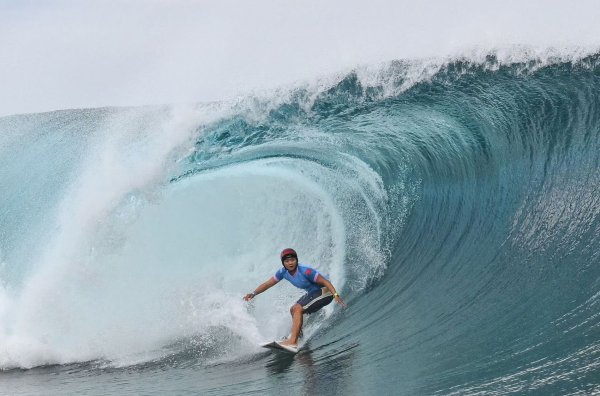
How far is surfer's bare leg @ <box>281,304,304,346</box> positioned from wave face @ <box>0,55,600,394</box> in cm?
21

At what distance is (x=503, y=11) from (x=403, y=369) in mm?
10762

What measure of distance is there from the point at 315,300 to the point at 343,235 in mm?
2558

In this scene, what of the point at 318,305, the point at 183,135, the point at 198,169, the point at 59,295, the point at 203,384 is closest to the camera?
the point at 203,384

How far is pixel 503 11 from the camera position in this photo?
1588 centimetres

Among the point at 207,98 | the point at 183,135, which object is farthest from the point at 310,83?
the point at 183,135

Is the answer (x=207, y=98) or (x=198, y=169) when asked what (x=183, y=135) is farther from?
(x=207, y=98)

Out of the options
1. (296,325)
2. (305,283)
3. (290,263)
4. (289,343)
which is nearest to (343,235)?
(305,283)

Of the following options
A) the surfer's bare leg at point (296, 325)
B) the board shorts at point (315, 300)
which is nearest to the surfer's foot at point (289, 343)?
the surfer's bare leg at point (296, 325)

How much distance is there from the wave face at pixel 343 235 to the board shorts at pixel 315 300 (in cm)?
31

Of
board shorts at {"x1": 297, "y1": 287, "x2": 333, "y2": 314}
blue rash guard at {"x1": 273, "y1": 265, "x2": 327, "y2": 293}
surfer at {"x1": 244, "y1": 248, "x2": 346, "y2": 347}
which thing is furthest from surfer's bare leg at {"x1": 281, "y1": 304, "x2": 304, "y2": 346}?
blue rash guard at {"x1": 273, "y1": 265, "x2": 327, "y2": 293}

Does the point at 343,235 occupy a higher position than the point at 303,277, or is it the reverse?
the point at 343,235

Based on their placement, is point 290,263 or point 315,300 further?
point 315,300

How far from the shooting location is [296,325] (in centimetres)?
839

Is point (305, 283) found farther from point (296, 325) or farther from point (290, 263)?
point (296, 325)
